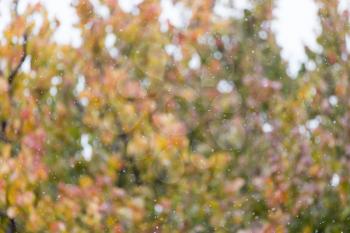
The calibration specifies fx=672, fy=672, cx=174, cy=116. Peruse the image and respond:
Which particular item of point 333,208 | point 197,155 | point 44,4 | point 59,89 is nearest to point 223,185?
point 197,155

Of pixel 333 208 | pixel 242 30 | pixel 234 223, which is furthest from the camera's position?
pixel 242 30

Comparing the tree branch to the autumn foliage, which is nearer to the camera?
the autumn foliage

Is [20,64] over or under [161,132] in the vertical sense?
over

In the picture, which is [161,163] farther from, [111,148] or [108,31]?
[108,31]

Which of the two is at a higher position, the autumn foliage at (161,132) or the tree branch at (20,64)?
the tree branch at (20,64)

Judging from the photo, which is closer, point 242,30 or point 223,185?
point 223,185

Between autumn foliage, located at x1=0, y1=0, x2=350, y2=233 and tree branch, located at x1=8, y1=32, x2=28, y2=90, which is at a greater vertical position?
tree branch, located at x1=8, y1=32, x2=28, y2=90

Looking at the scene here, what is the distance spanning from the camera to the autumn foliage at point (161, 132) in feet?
17.7

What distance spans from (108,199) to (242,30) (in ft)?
8.56

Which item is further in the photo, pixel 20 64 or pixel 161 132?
pixel 20 64

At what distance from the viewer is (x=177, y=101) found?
20.2 feet

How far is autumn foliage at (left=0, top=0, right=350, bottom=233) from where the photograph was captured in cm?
540

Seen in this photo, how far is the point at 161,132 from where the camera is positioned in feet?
17.7

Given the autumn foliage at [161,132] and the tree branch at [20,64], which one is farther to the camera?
the tree branch at [20,64]
